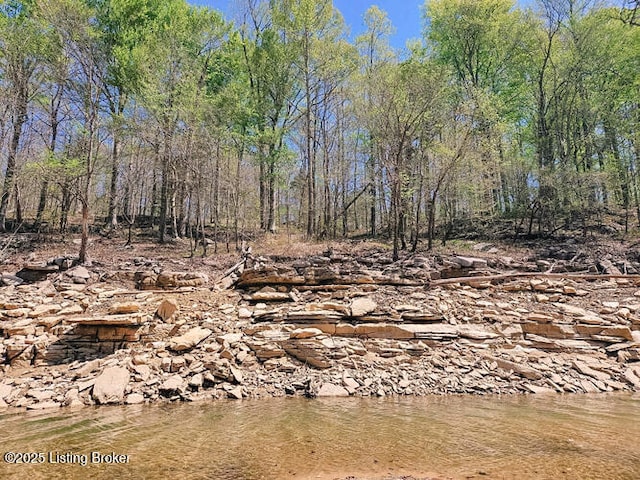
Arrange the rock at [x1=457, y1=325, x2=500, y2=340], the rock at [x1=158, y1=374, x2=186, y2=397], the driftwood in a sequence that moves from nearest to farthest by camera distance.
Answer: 1. the rock at [x1=158, y1=374, x2=186, y2=397]
2. the rock at [x1=457, y1=325, x2=500, y2=340]
3. the driftwood

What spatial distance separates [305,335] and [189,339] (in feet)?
8.94

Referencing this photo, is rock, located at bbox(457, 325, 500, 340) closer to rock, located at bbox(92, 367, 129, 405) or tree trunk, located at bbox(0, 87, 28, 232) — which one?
rock, located at bbox(92, 367, 129, 405)

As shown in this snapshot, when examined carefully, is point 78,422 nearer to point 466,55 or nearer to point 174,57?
point 174,57

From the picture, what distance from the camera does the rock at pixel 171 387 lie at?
6.94 meters

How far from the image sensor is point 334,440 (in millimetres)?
4637

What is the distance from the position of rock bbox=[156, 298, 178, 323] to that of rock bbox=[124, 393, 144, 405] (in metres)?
2.63

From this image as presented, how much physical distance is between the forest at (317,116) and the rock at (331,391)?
9.33 meters

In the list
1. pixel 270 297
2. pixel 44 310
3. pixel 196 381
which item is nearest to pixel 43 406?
pixel 196 381

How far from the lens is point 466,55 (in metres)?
23.2

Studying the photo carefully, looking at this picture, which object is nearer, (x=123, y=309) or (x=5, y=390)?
(x=5, y=390)

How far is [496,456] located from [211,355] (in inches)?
237

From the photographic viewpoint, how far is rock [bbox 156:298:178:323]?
927 cm

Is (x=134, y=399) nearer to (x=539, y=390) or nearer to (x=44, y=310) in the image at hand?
(x=44, y=310)

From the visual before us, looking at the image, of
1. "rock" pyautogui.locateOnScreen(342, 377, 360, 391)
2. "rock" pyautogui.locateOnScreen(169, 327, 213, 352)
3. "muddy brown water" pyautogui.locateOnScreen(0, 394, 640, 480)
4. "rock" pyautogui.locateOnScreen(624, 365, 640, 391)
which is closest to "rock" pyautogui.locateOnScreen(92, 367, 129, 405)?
"muddy brown water" pyautogui.locateOnScreen(0, 394, 640, 480)
